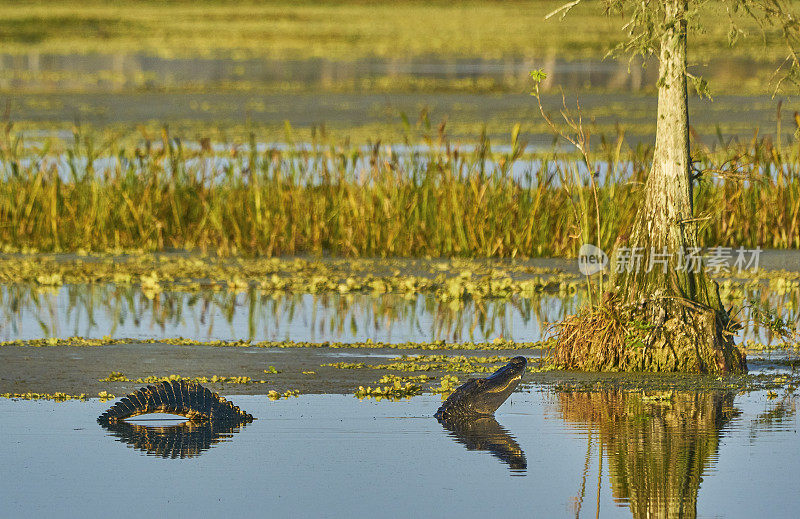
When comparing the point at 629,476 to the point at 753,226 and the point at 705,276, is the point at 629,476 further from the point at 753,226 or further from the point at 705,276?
the point at 753,226

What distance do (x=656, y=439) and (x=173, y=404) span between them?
8.36 ft

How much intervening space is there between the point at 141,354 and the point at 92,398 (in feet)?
5.59

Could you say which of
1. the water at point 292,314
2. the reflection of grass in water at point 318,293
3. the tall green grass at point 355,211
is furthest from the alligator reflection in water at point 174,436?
the tall green grass at point 355,211

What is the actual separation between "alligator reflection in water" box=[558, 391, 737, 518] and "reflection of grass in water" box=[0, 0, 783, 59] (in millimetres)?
50431

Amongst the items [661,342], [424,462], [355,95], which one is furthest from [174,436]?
[355,95]

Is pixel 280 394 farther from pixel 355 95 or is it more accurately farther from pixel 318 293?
pixel 355 95

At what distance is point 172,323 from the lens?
1270cm

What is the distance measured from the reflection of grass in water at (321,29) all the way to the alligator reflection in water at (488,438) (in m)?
51.3

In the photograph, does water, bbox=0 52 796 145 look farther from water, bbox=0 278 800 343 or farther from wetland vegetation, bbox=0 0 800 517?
water, bbox=0 278 800 343

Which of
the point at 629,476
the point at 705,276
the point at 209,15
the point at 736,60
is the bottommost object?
the point at 629,476

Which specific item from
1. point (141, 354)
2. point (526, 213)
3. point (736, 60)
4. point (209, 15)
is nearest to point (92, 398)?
point (141, 354)

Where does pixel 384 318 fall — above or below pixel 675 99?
below

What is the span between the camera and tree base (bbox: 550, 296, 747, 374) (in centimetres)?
991

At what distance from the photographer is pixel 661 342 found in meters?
9.96
